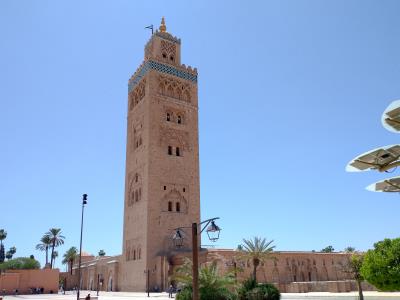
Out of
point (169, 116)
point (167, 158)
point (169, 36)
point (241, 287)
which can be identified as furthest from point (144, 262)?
point (169, 36)

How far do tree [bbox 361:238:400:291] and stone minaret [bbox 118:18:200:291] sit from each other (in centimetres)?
2290

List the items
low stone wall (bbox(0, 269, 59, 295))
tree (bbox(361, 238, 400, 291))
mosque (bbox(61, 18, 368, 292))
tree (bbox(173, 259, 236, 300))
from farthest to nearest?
low stone wall (bbox(0, 269, 59, 295))
mosque (bbox(61, 18, 368, 292))
tree (bbox(173, 259, 236, 300))
tree (bbox(361, 238, 400, 291))

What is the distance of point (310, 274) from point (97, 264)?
1997 centimetres

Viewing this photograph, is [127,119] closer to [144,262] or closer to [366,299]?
[144,262]

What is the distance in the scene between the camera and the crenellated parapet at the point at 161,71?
38281 millimetres

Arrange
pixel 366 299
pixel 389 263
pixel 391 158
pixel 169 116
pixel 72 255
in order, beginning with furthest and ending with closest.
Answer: pixel 72 255 < pixel 169 116 < pixel 366 299 < pixel 389 263 < pixel 391 158

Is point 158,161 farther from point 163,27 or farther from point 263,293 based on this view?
point 263,293

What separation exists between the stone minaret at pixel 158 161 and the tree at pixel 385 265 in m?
22.9

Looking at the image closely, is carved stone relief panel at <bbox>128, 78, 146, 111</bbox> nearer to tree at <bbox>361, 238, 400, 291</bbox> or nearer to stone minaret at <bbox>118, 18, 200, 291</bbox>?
stone minaret at <bbox>118, 18, 200, 291</bbox>

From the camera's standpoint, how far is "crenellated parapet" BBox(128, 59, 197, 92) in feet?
126

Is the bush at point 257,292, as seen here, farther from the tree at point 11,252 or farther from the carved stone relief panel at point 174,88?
the tree at point 11,252

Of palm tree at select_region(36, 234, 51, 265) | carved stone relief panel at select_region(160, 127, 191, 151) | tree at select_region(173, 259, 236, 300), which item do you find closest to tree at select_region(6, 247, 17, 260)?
palm tree at select_region(36, 234, 51, 265)

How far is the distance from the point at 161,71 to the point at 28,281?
24.2 m

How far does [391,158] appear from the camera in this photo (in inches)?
273
